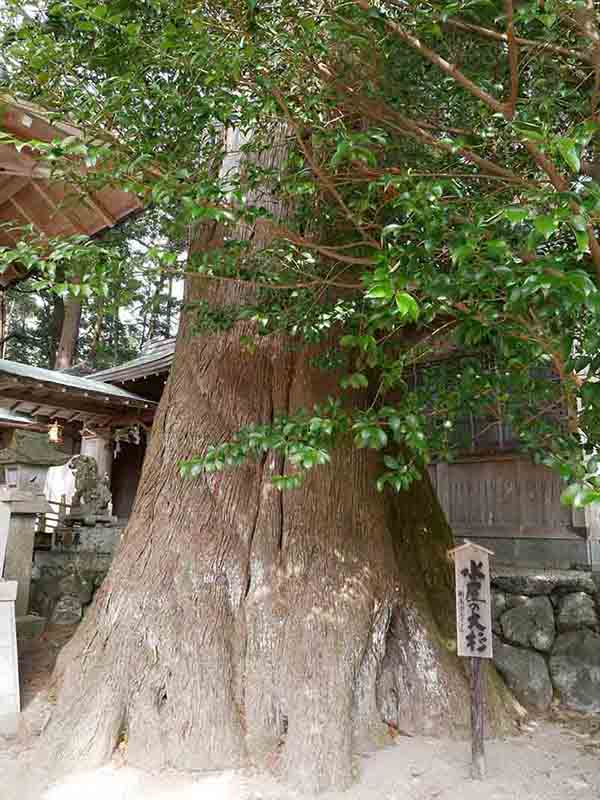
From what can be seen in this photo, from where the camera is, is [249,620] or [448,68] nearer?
[448,68]

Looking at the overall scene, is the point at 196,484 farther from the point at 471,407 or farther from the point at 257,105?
the point at 257,105

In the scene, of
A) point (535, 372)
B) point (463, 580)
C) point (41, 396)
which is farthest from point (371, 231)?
point (41, 396)

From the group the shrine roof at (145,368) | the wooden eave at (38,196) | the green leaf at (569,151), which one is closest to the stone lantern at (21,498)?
the wooden eave at (38,196)

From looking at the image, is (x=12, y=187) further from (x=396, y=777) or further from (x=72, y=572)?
(x=396, y=777)

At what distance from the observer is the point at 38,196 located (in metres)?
6.41

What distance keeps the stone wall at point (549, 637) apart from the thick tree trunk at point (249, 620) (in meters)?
1.01

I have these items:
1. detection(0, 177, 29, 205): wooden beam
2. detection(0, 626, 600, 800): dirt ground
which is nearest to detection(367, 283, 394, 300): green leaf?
detection(0, 626, 600, 800): dirt ground

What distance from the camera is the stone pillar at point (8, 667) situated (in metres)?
4.54

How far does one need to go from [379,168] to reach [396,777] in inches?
163

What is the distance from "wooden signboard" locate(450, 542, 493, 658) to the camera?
4.21m

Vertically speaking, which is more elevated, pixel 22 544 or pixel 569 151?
pixel 569 151

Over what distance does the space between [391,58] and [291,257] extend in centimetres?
177

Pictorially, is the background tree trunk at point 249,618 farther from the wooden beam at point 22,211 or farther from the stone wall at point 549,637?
the wooden beam at point 22,211

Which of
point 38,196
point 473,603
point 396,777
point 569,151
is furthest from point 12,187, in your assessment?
point 396,777
